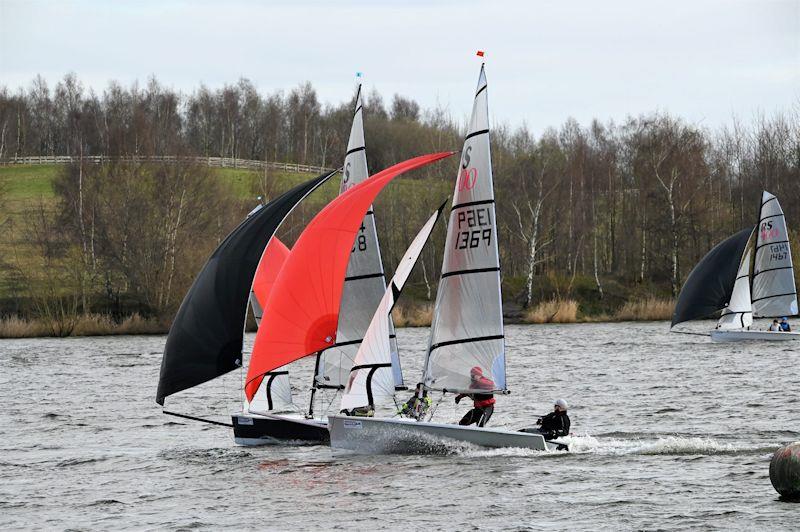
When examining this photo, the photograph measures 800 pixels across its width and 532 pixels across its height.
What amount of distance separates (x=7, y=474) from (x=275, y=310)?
208 inches

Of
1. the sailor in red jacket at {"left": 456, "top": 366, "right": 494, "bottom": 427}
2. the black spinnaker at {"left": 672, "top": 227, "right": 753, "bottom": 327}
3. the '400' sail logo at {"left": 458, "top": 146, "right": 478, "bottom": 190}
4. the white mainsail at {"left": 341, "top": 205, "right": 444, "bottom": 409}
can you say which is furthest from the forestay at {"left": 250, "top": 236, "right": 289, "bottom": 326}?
the black spinnaker at {"left": 672, "top": 227, "right": 753, "bottom": 327}

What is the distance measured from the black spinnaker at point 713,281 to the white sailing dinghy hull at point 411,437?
2635cm

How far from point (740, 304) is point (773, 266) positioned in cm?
215

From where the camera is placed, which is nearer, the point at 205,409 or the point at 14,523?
the point at 14,523

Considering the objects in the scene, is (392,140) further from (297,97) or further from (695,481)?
(695,481)

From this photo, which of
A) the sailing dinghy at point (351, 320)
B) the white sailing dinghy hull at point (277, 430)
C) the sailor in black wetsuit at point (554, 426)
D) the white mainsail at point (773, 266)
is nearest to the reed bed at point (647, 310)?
→ the white mainsail at point (773, 266)

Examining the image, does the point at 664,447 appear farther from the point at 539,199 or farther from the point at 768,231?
the point at 539,199

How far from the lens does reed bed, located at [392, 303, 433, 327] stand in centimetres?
5566

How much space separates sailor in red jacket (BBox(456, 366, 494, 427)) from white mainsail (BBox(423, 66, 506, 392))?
3.1 inches

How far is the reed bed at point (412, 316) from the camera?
55.7 m

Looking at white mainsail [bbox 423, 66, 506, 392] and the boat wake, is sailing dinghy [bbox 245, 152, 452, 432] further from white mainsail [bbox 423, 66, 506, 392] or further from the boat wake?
the boat wake

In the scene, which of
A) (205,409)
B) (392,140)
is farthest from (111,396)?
(392,140)

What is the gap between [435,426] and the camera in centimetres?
1880

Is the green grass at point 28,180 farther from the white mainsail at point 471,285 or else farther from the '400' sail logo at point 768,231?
the white mainsail at point 471,285
